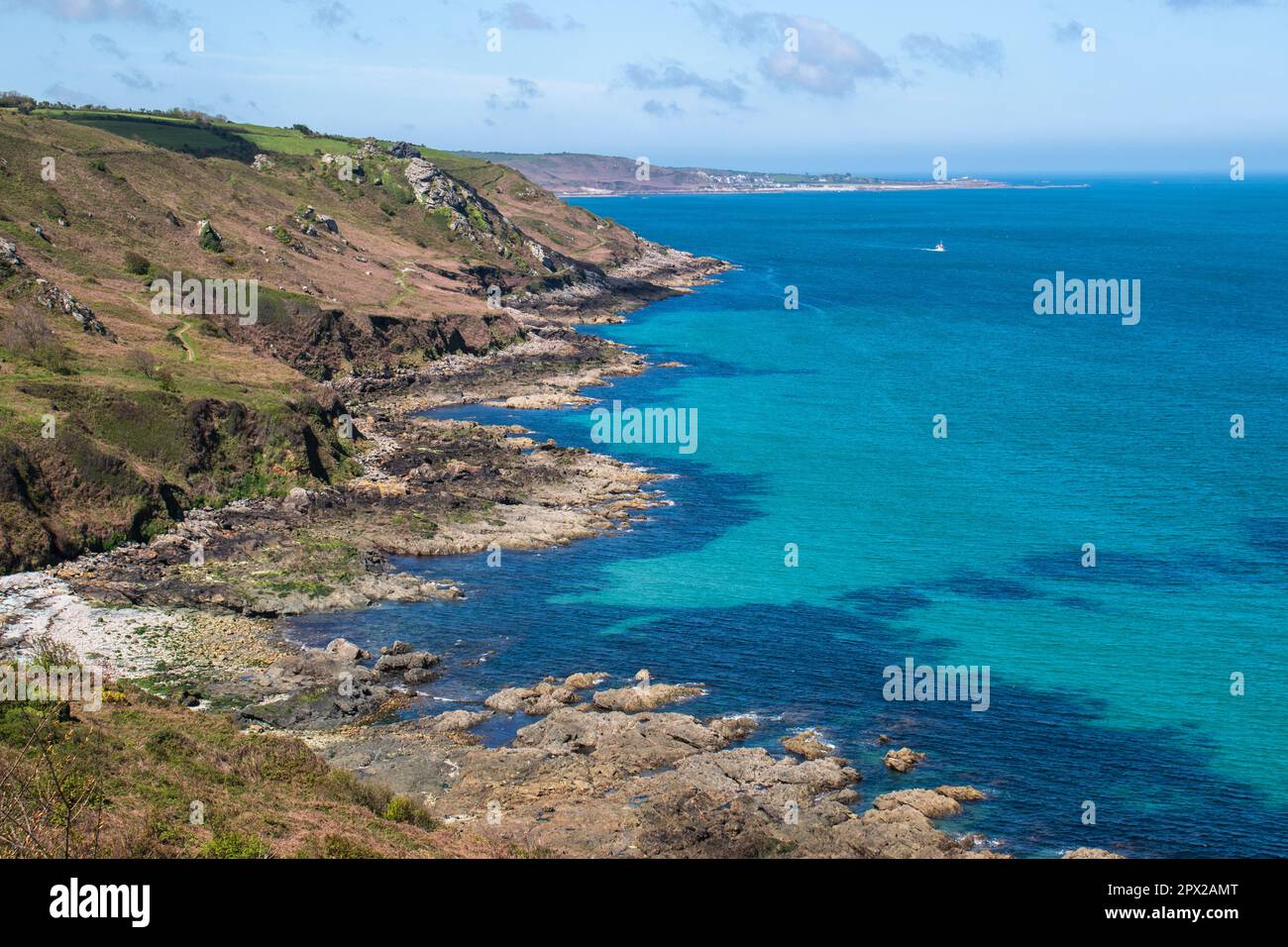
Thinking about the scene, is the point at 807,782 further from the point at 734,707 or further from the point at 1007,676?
the point at 1007,676

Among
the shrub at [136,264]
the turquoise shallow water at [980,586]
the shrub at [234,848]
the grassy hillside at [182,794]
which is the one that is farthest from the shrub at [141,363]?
the shrub at [234,848]

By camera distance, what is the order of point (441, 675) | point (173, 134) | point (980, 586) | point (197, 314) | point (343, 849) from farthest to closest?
point (173, 134)
point (197, 314)
point (980, 586)
point (441, 675)
point (343, 849)

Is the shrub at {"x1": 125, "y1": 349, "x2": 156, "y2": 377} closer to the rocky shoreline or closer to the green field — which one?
the rocky shoreline

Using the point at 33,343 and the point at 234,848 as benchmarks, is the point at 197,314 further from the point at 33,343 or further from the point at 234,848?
the point at 234,848

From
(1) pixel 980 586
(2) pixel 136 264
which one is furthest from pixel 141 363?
(1) pixel 980 586

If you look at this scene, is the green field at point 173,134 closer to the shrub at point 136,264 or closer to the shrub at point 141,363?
the shrub at point 136,264

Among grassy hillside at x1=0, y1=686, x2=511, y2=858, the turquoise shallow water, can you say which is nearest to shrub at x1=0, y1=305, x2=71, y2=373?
the turquoise shallow water
